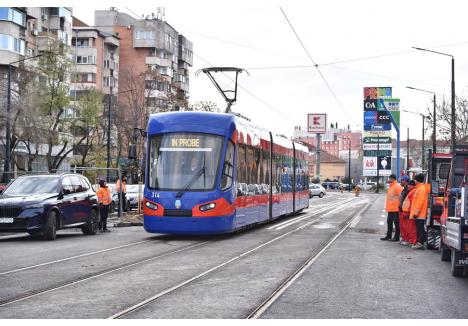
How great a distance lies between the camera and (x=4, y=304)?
29.8ft

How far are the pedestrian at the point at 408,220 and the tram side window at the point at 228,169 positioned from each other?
162 inches

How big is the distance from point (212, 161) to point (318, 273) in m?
7.14

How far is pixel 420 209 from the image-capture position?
683 inches

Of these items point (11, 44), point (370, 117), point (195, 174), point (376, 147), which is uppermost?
point (11, 44)

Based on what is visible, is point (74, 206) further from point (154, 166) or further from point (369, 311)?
point (369, 311)

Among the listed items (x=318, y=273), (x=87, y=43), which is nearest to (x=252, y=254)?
(x=318, y=273)

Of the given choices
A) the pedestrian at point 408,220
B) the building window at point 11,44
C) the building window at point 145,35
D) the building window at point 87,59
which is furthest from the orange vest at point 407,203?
the building window at point 145,35

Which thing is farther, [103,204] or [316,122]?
[316,122]

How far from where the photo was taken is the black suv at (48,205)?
61.3 feet

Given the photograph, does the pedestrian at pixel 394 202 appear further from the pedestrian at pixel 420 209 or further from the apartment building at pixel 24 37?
the apartment building at pixel 24 37

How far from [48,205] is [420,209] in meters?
8.63

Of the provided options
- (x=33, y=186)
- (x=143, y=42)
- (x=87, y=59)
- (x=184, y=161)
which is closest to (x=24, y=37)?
(x=87, y=59)

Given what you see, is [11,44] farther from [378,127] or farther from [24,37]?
[378,127]

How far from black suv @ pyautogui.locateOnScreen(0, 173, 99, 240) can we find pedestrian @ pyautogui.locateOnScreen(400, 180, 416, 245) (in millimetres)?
8268
